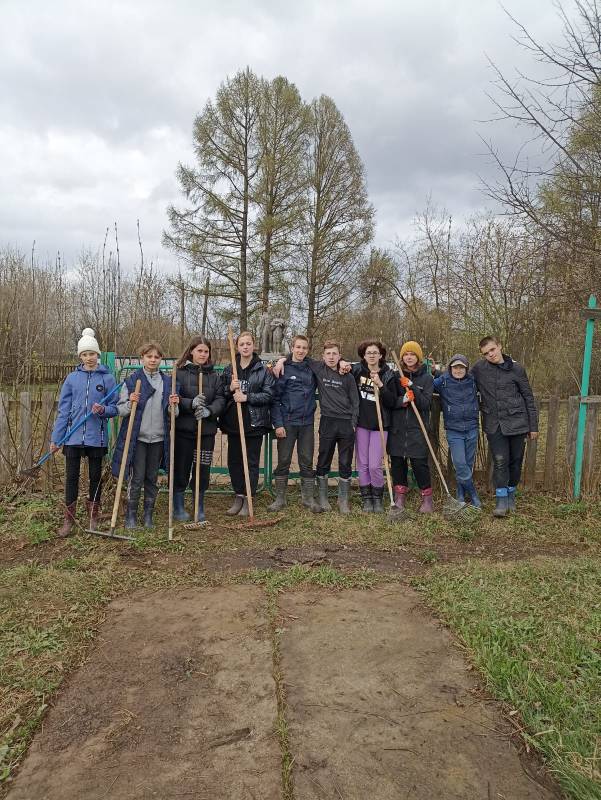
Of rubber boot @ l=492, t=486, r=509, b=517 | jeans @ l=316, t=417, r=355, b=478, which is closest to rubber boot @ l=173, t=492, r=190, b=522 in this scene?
jeans @ l=316, t=417, r=355, b=478

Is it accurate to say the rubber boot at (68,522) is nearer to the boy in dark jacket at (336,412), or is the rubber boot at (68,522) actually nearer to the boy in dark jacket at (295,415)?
the boy in dark jacket at (295,415)

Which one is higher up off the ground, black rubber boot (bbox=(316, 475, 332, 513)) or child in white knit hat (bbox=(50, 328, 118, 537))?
child in white knit hat (bbox=(50, 328, 118, 537))

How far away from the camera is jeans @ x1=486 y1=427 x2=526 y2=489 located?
18.7 feet

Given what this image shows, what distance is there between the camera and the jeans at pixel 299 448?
18.9ft

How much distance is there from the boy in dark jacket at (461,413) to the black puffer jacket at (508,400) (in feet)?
0.53

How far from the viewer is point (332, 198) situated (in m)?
22.9

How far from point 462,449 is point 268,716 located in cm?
396

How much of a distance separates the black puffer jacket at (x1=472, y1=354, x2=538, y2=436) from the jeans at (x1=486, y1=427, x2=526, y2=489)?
0.33 ft

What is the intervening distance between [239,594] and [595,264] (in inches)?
216

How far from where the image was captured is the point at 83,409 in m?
4.88

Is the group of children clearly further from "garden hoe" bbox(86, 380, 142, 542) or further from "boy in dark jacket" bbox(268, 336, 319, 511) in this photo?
"garden hoe" bbox(86, 380, 142, 542)

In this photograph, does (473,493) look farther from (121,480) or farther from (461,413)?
(121,480)

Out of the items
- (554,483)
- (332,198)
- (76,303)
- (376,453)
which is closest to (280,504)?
(376,453)

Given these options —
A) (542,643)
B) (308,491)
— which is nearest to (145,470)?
(308,491)
